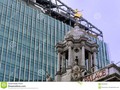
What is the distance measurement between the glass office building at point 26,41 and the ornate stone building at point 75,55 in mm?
33244

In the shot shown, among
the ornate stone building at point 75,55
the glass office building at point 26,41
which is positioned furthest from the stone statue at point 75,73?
the glass office building at point 26,41

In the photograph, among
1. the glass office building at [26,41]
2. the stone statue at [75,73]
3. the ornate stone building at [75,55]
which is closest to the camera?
the stone statue at [75,73]

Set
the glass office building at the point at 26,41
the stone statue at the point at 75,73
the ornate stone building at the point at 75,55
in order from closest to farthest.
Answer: the stone statue at the point at 75,73 < the ornate stone building at the point at 75,55 < the glass office building at the point at 26,41

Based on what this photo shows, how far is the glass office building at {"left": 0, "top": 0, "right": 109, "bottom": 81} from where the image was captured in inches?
3179

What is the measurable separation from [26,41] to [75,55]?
1776 inches

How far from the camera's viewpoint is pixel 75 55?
44.1 m

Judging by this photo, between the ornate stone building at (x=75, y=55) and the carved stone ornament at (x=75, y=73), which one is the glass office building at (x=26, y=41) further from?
the carved stone ornament at (x=75, y=73)

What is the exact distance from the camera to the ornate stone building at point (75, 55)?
1626 inches

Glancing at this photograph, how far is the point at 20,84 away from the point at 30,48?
2723 inches

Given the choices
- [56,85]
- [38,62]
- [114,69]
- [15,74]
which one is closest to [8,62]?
[15,74]

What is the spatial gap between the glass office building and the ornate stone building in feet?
109

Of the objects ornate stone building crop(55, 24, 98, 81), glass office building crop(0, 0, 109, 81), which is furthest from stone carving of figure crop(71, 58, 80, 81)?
glass office building crop(0, 0, 109, 81)

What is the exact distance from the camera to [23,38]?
87812mm

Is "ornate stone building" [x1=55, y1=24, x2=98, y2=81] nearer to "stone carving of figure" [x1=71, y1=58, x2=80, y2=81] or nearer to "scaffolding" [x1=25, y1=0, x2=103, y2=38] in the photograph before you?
"stone carving of figure" [x1=71, y1=58, x2=80, y2=81]
